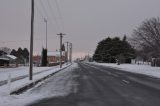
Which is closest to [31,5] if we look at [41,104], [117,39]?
[41,104]

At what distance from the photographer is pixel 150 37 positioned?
59.3m

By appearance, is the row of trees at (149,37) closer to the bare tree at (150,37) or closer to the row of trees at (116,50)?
the bare tree at (150,37)

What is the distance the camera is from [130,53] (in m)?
142

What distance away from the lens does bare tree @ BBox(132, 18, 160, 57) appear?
57.6m

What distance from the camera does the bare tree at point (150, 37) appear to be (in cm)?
5759

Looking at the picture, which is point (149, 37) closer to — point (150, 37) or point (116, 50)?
point (150, 37)

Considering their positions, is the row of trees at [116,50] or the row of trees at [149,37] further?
the row of trees at [116,50]

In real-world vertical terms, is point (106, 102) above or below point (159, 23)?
below

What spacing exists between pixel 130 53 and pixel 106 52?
44.5 feet

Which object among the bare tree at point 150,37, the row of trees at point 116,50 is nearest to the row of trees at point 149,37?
the bare tree at point 150,37

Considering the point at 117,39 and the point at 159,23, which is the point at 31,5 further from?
the point at 117,39

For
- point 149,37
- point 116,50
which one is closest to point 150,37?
point 149,37

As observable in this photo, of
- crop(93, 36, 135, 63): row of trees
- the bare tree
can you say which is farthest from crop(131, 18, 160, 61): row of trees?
crop(93, 36, 135, 63): row of trees

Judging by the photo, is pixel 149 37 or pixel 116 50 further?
pixel 116 50
